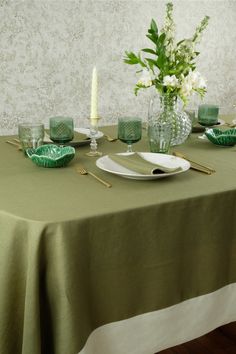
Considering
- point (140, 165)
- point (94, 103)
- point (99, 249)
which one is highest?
point (94, 103)

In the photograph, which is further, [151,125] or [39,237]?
[151,125]

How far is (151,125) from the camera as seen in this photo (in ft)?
3.98

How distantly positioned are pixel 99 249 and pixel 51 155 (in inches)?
16.9

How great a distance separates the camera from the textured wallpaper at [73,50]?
230 cm

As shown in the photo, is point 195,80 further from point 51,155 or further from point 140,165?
point 51,155

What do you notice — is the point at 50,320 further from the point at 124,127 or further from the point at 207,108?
the point at 207,108

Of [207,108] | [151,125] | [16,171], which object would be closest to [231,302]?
[151,125]

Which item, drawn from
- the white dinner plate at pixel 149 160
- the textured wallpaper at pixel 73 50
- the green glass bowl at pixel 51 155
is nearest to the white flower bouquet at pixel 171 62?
the white dinner plate at pixel 149 160

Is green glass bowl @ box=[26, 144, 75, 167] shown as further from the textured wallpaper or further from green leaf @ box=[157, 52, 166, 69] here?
the textured wallpaper

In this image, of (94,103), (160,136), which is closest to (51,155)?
(94,103)

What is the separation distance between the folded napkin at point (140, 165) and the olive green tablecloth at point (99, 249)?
0.09 ft

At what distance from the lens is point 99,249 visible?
2.64ft

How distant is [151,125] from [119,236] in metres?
0.50

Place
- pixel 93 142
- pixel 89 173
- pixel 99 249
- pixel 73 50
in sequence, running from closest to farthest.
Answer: pixel 99 249 < pixel 89 173 < pixel 93 142 < pixel 73 50
